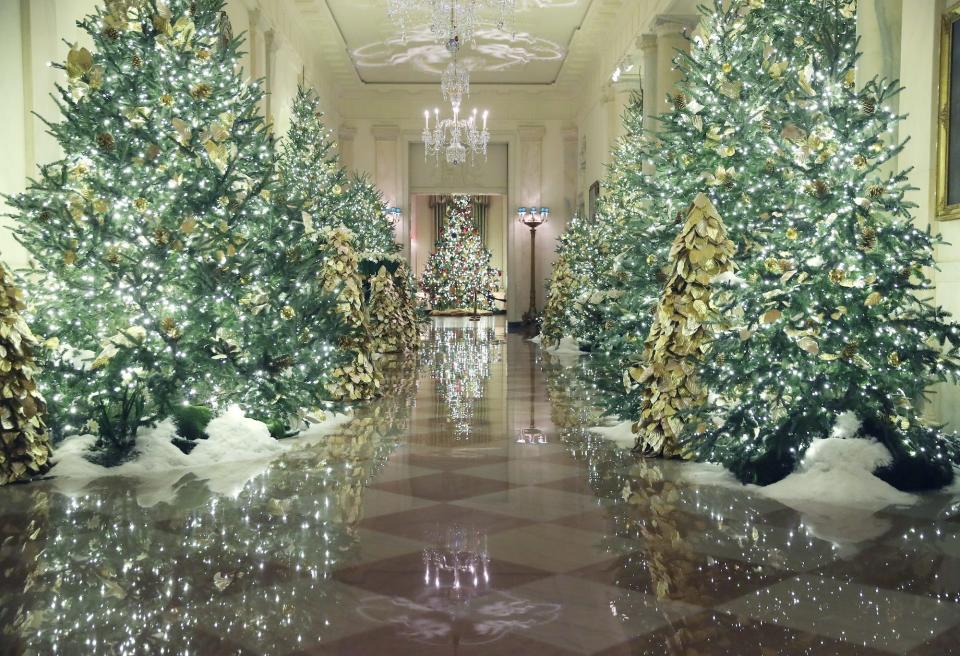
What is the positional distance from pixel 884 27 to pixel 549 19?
1056cm

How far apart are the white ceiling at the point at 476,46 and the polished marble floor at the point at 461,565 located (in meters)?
11.8

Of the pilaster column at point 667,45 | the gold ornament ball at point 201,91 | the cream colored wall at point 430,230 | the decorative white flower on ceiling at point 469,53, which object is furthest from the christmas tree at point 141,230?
the cream colored wall at point 430,230

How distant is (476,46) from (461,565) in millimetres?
15622

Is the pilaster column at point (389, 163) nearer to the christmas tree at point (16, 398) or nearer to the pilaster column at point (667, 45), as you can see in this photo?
the pilaster column at point (667, 45)

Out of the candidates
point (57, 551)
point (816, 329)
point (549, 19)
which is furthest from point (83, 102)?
point (549, 19)

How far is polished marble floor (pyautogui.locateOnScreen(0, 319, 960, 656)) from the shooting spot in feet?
8.16

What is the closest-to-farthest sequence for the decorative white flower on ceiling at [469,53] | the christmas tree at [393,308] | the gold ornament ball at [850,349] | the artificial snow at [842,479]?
1. the artificial snow at [842,479]
2. the gold ornament ball at [850,349]
3. the christmas tree at [393,308]
4. the decorative white flower on ceiling at [469,53]

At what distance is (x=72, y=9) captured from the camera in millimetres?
6785

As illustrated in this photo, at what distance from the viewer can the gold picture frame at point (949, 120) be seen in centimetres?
511

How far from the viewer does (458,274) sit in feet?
95.2

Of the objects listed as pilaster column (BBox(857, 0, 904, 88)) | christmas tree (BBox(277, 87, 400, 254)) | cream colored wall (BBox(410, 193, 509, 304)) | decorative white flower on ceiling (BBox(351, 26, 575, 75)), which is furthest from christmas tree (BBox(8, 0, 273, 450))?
cream colored wall (BBox(410, 193, 509, 304))

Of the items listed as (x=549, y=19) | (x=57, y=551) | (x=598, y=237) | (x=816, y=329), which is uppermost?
(x=549, y=19)

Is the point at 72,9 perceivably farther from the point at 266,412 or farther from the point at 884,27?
the point at 884,27

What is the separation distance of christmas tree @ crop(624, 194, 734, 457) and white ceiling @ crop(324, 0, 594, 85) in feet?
34.7
